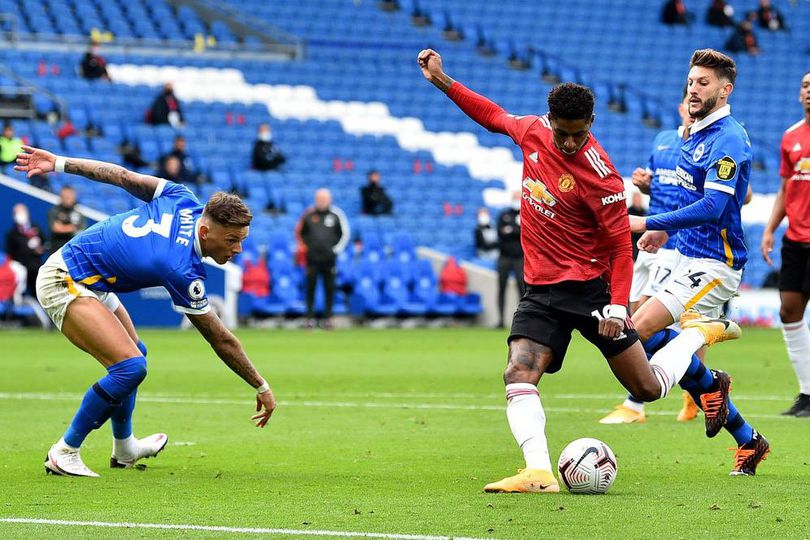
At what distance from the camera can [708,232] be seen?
8.29m

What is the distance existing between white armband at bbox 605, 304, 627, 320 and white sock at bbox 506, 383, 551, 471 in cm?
53

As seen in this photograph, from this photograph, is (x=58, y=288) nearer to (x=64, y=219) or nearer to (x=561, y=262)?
(x=561, y=262)

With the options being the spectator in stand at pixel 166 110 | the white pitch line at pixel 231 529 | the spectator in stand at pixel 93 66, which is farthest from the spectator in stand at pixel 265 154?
the white pitch line at pixel 231 529

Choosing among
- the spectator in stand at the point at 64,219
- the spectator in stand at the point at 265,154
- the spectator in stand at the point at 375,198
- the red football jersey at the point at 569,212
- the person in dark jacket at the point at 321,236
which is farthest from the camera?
the spectator in stand at the point at 375,198

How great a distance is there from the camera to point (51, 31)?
29.1 meters

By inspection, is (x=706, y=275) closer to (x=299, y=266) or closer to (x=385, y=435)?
(x=385, y=435)

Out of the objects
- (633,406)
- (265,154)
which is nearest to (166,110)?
(265,154)

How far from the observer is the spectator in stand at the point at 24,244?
22436 millimetres

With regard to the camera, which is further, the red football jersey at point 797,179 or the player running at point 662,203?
the red football jersey at point 797,179

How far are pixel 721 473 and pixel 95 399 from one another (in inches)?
138

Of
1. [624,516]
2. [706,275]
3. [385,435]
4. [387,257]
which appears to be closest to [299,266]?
[387,257]

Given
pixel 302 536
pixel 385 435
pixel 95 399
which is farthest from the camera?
pixel 385 435

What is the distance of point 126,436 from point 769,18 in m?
34.0

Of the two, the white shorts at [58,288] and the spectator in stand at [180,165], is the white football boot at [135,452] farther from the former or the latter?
the spectator in stand at [180,165]
